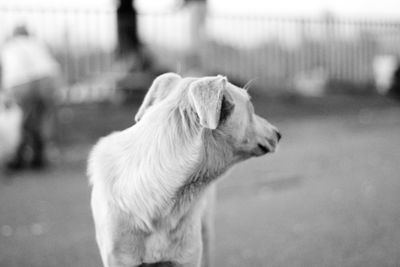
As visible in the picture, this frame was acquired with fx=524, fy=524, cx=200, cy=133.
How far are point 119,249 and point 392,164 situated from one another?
264 inches

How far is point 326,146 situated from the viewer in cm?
1035

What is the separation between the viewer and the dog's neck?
3.06 m

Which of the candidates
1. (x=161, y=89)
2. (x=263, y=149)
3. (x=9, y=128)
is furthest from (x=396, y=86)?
(x=161, y=89)

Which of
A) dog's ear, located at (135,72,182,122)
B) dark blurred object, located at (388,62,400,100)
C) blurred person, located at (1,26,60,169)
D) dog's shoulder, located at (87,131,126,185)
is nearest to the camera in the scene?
dog's shoulder, located at (87,131,126,185)

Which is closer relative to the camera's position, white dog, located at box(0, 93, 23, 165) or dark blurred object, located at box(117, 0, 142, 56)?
white dog, located at box(0, 93, 23, 165)

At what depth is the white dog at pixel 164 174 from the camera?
3031 mm

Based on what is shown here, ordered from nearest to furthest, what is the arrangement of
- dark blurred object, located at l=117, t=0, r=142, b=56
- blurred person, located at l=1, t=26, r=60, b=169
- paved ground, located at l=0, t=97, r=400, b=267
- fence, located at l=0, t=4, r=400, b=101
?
A: 1. paved ground, located at l=0, t=97, r=400, b=267
2. blurred person, located at l=1, t=26, r=60, b=169
3. fence, located at l=0, t=4, r=400, b=101
4. dark blurred object, located at l=117, t=0, r=142, b=56

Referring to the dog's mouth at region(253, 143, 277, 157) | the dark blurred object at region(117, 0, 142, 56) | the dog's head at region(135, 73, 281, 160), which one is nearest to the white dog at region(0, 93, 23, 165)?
the dark blurred object at region(117, 0, 142, 56)

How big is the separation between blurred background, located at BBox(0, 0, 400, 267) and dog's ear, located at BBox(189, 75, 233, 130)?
2041 millimetres

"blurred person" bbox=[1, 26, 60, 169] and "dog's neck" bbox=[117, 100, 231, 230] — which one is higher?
"dog's neck" bbox=[117, 100, 231, 230]

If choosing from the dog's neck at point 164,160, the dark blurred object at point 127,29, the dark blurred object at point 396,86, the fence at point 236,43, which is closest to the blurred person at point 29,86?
the fence at point 236,43

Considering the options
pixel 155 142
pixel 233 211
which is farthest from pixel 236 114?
pixel 233 211

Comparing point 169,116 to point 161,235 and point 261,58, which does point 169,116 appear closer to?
point 161,235

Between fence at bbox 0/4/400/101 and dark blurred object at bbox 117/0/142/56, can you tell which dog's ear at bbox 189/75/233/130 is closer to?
fence at bbox 0/4/400/101
